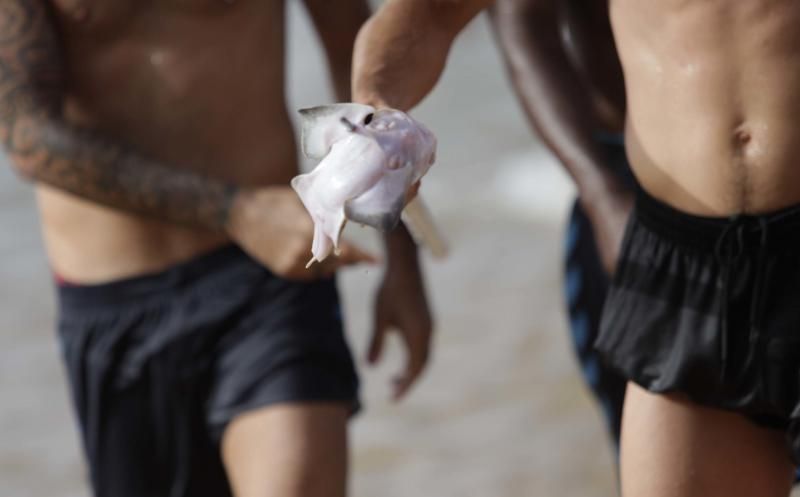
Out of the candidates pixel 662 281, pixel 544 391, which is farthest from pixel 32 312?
pixel 662 281

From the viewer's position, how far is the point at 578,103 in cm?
348

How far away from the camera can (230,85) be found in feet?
10.5

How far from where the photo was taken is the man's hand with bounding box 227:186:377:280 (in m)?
2.96

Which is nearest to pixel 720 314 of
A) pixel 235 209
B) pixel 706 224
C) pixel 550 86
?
pixel 706 224

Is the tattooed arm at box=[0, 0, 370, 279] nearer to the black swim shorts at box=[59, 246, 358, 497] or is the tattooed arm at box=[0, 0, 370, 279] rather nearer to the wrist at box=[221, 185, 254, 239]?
the wrist at box=[221, 185, 254, 239]

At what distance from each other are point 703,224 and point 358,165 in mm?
770

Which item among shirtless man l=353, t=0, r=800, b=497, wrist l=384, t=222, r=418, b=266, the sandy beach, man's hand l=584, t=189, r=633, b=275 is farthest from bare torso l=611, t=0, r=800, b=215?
the sandy beach

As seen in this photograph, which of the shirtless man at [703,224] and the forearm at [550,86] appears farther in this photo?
the forearm at [550,86]

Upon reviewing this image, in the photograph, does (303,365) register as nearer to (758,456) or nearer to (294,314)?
(294,314)

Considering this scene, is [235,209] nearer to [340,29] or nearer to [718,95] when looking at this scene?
[340,29]

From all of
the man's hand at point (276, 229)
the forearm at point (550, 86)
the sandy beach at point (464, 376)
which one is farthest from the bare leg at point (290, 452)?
the sandy beach at point (464, 376)

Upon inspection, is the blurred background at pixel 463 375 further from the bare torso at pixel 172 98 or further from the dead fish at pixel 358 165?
the dead fish at pixel 358 165

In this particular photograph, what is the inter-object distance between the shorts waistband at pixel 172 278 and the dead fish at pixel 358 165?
1242mm

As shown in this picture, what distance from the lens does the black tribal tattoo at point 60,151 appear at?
10.1ft
